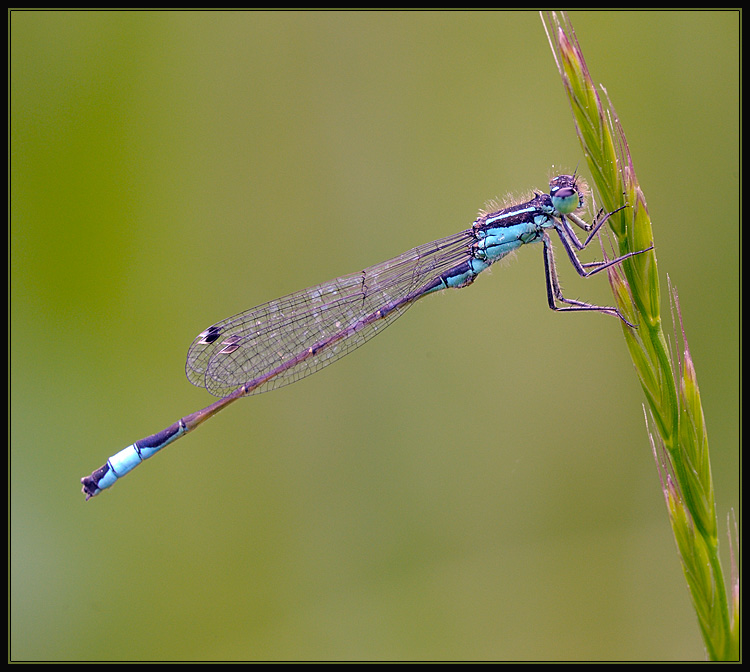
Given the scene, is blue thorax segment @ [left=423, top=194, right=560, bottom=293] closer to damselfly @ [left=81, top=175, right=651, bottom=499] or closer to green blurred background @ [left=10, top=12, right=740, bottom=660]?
damselfly @ [left=81, top=175, right=651, bottom=499]

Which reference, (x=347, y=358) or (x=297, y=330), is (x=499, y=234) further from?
(x=347, y=358)

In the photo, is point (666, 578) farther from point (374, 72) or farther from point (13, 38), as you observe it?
point (13, 38)

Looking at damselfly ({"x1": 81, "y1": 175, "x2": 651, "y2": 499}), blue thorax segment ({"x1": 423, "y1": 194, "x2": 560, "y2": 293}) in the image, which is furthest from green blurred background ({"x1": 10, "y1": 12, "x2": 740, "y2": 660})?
blue thorax segment ({"x1": 423, "y1": 194, "x2": 560, "y2": 293})

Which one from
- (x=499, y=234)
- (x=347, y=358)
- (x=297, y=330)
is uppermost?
(x=499, y=234)

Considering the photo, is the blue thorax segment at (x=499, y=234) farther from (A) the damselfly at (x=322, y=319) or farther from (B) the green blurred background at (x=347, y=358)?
(B) the green blurred background at (x=347, y=358)

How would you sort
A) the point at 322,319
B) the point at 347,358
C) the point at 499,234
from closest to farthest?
1. the point at 499,234
2. the point at 322,319
3. the point at 347,358

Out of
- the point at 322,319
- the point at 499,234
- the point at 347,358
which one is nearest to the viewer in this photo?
the point at 499,234

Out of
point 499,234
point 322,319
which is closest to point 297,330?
point 322,319
